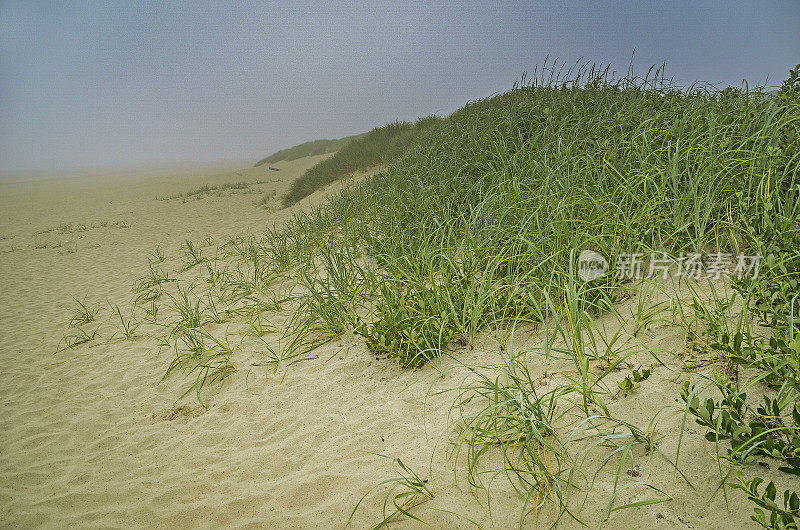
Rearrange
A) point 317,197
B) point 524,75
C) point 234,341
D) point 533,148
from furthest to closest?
1. point 317,197
2. point 524,75
3. point 533,148
4. point 234,341

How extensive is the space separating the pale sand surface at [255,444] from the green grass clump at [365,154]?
8.05 meters

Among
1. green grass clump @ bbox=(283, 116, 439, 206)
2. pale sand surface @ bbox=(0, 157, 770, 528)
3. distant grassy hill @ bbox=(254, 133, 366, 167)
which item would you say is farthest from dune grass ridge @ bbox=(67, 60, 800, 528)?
distant grassy hill @ bbox=(254, 133, 366, 167)

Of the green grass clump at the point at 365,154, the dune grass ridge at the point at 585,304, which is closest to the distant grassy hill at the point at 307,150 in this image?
the green grass clump at the point at 365,154

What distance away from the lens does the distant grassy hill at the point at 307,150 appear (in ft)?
116

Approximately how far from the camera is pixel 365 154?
1244 cm

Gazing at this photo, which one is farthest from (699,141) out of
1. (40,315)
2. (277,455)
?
(40,315)

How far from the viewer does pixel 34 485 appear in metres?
2.58

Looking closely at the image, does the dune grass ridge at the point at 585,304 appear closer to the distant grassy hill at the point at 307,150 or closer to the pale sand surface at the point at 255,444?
the pale sand surface at the point at 255,444

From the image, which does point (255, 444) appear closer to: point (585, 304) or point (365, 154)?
point (585, 304)

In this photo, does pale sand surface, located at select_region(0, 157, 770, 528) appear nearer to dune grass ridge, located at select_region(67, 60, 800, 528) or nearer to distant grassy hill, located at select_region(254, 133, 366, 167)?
dune grass ridge, located at select_region(67, 60, 800, 528)

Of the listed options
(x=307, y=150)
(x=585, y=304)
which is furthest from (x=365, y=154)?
(x=307, y=150)

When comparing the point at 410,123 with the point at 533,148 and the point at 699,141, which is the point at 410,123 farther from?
the point at 699,141

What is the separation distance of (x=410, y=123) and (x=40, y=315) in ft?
37.1

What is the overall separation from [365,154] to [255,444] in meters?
10.8
